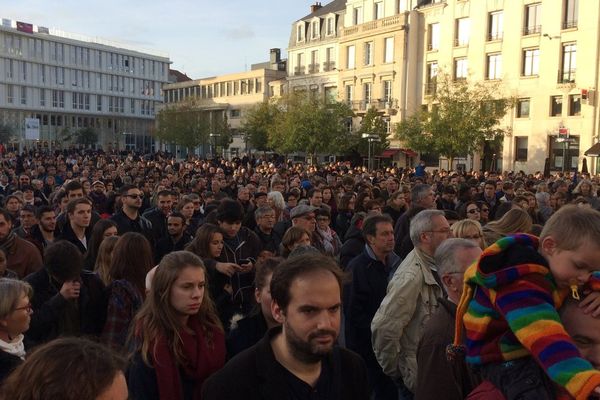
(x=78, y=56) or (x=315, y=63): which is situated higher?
(x=78, y=56)

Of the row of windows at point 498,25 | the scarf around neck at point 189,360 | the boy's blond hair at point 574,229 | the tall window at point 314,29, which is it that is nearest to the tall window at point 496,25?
the row of windows at point 498,25

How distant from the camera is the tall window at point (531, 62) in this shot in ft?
130

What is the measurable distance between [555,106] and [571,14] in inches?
225

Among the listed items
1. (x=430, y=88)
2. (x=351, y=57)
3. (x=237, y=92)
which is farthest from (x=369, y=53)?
(x=237, y=92)

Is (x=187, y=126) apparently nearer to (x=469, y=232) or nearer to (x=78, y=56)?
(x=78, y=56)

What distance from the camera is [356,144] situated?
151 ft

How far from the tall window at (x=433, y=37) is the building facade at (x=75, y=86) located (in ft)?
172

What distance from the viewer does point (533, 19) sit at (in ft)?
131

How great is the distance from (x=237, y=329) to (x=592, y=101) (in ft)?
124

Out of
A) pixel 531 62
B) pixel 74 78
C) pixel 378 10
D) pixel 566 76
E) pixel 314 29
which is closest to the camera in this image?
pixel 566 76

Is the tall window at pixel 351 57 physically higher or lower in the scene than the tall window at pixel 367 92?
higher

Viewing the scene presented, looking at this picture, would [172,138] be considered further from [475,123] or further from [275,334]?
[275,334]

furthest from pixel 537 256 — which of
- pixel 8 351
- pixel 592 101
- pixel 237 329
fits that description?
pixel 592 101

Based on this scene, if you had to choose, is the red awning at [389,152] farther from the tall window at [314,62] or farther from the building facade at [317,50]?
the tall window at [314,62]
